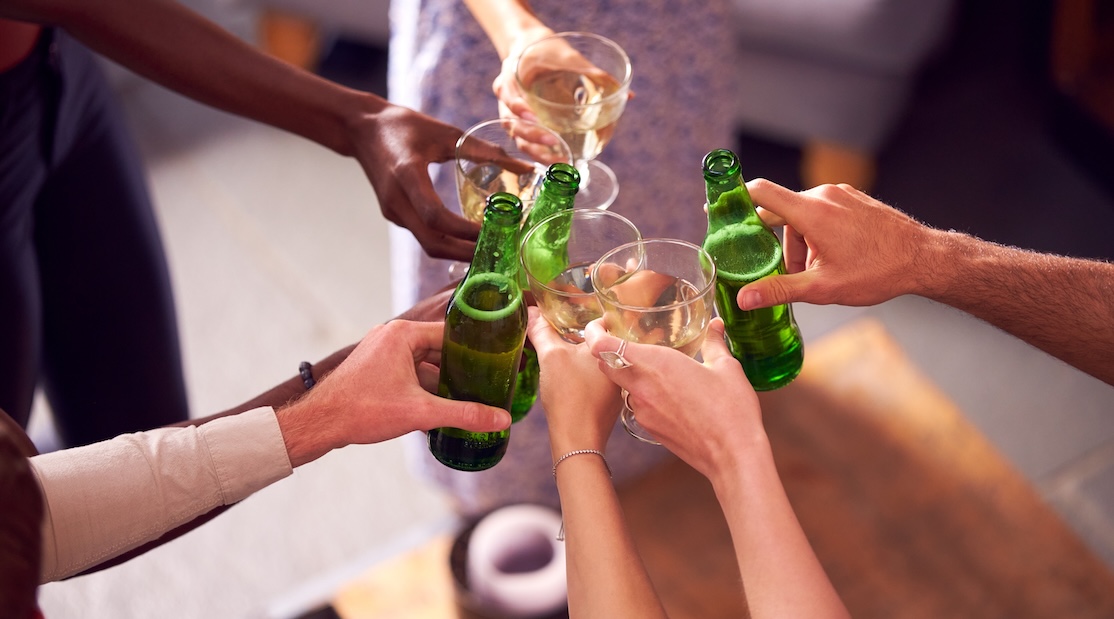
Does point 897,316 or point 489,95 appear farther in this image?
point 897,316

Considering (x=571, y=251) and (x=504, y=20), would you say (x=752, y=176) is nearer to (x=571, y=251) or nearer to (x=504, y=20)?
(x=504, y=20)

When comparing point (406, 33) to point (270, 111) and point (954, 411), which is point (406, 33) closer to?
point (270, 111)

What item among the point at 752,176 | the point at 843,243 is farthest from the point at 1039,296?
the point at 752,176

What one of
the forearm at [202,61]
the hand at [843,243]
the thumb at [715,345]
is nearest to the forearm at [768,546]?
the thumb at [715,345]

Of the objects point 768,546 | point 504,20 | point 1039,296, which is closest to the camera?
point 768,546

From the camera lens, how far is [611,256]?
44.1 inches

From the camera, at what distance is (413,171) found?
4.01ft

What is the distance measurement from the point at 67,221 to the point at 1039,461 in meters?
2.24

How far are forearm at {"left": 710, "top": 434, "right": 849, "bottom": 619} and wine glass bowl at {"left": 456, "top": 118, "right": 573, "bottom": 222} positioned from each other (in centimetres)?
43

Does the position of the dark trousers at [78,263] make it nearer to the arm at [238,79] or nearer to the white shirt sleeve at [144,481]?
the arm at [238,79]

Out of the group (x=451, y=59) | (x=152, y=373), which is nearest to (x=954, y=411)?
(x=451, y=59)

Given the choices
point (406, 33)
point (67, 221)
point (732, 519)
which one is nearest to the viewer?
point (732, 519)

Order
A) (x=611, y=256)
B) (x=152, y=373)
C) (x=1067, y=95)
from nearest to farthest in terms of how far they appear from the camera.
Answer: (x=611, y=256) → (x=152, y=373) → (x=1067, y=95)

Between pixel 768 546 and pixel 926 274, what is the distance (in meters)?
0.43
